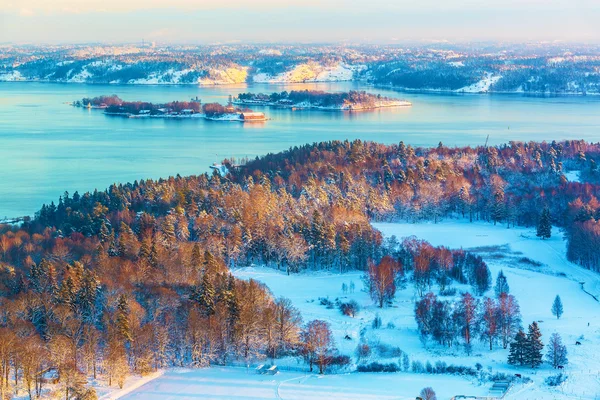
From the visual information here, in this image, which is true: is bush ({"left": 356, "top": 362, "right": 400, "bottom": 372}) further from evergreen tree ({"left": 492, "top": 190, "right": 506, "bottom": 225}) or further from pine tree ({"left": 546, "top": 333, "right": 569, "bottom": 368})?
evergreen tree ({"left": 492, "top": 190, "right": 506, "bottom": 225})

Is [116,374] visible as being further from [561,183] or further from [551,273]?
[561,183]

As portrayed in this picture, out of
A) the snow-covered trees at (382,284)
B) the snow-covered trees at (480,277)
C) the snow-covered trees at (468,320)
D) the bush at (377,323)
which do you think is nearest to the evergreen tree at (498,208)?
the snow-covered trees at (480,277)

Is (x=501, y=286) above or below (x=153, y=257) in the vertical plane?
below

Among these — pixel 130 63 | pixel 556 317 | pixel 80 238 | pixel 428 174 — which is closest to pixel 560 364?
pixel 556 317

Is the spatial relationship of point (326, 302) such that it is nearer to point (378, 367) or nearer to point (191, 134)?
point (378, 367)

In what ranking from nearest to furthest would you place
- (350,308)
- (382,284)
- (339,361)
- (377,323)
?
(339,361) < (377,323) < (350,308) < (382,284)

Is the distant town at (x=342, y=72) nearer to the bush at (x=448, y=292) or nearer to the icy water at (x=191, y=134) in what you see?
the icy water at (x=191, y=134)

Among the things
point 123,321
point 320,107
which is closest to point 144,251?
point 123,321
